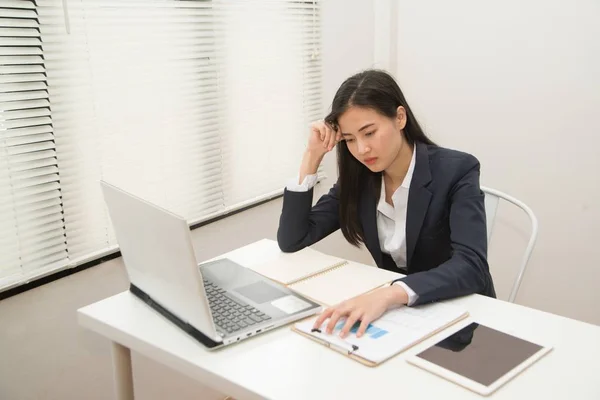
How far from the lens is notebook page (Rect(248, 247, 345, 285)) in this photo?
149 cm

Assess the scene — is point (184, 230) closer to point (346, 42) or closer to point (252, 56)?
point (252, 56)

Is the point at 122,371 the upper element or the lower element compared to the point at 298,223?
lower

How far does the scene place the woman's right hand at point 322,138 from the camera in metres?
1.74

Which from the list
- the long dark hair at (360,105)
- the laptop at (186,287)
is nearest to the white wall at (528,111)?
the long dark hair at (360,105)

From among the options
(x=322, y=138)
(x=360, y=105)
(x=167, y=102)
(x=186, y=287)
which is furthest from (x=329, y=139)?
(x=186, y=287)

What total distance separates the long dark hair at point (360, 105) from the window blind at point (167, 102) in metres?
0.66

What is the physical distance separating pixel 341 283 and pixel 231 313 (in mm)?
315

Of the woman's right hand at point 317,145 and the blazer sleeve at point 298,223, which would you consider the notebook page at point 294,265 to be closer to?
the blazer sleeve at point 298,223

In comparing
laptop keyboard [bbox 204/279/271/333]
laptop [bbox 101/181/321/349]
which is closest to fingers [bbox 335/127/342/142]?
laptop [bbox 101/181/321/349]

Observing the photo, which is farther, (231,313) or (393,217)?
(393,217)

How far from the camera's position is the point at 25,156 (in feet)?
5.41

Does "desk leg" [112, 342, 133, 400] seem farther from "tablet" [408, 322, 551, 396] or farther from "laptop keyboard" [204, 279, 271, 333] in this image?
"tablet" [408, 322, 551, 396]

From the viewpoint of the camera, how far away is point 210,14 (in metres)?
2.16

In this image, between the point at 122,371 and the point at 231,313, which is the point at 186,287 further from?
the point at 122,371
